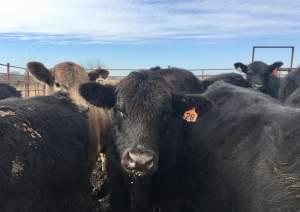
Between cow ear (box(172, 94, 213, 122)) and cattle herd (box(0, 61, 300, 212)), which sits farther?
cow ear (box(172, 94, 213, 122))

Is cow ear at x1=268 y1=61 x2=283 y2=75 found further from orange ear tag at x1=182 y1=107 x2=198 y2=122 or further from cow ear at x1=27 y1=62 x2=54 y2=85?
orange ear tag at x1=182 y1=107 x2=198 y2=122

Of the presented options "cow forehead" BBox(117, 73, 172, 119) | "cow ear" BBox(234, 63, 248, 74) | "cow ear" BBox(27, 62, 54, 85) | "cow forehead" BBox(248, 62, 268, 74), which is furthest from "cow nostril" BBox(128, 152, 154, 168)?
"cow ear" BBox(234, 63, 248, 74)

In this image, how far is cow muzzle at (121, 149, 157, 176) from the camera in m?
3.48

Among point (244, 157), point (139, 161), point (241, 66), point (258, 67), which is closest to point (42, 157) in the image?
point (139, 161)

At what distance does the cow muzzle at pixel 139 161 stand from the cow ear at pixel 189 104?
87 cm

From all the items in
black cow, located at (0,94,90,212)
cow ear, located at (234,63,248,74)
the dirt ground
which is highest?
cow ear, located at (234,63,248,74)

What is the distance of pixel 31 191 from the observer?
3.25 metres

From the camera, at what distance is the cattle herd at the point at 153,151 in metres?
3.14

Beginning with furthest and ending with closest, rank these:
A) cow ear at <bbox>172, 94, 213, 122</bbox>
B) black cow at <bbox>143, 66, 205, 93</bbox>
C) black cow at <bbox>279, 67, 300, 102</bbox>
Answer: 1. black cow at <bbox>279, 67, 300, 102</bbox>
2. black cow at <bbox>143, 66, 205, 93</bbox>
3. cow ear at <bbox>172, 94, 213, 122</bbox>

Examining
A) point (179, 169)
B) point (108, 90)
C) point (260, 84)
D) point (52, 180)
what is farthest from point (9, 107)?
point (260, 84)

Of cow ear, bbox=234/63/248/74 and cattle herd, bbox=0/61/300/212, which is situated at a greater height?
cow ear, bbox=234/63/248/74

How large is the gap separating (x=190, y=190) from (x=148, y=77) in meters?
1.28

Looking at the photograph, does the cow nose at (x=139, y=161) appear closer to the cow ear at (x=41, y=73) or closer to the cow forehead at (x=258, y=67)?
the cow ear at (x=41, y=73)

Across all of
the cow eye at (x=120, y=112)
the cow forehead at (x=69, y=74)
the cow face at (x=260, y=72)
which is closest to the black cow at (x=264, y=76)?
the cow face at (x=260, y=72)
